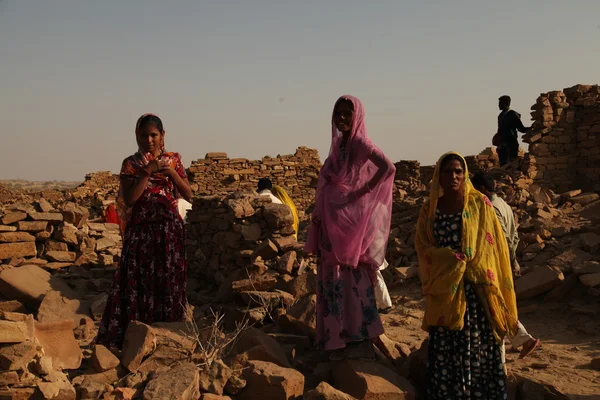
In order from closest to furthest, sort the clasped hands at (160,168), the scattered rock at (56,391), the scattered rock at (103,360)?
the scattered rock at (56,391) < the scattered rock at (103,360) < the clasped hands at (160,168)

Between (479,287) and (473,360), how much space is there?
45cm

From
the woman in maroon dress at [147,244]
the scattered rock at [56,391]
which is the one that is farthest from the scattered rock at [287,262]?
the scattered rock at [56,391]

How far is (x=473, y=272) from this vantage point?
11.1ft

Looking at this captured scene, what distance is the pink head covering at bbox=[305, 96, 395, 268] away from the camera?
3619 mm

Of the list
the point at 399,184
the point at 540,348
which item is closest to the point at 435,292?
the point at 540,348

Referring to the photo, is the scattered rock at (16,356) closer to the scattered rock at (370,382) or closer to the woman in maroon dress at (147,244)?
the woman in maroon dress at (147,244)

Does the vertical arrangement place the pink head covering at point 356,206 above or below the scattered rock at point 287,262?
above

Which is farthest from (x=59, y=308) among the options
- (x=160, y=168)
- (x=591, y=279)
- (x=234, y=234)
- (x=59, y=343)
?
(x=591, y=279)

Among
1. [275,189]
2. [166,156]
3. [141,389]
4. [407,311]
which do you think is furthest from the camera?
[275,189]

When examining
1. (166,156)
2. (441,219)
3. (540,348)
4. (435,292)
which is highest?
(166,156)

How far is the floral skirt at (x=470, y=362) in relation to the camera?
3320 mm

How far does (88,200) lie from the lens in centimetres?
2117

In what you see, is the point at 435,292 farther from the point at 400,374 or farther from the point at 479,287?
the point at 400,374

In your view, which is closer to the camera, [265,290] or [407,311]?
[265,290]
